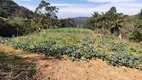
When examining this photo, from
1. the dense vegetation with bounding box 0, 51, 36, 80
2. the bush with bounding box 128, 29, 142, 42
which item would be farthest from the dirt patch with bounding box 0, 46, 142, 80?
the bush with bounding box 128, 29, 142, 42

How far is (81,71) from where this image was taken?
6.48 m

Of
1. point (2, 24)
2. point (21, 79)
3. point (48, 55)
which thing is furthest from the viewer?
point (2, 24)

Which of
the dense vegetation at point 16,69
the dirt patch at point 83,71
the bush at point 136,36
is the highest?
the dense vegetation at point 16,69

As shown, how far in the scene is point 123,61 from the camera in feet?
25.1

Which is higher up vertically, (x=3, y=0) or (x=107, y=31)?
(x=3, y=0)

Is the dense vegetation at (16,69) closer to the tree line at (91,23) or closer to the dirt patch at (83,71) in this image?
the dirt patch at (83,71)

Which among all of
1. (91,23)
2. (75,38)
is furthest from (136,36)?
(91,23)

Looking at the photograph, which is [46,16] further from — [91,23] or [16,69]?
[16,69]

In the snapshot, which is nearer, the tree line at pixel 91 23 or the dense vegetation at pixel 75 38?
the dense vegetation at pixel 75 38

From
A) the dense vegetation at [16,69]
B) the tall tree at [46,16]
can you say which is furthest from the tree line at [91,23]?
the dense vegetation at [16,69]

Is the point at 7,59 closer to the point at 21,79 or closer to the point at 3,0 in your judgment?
the point at 21,79

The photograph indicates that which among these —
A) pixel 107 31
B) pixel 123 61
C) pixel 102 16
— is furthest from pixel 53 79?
pixel 102 16

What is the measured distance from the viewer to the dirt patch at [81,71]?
6.02 meters

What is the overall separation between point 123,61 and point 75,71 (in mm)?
2208
